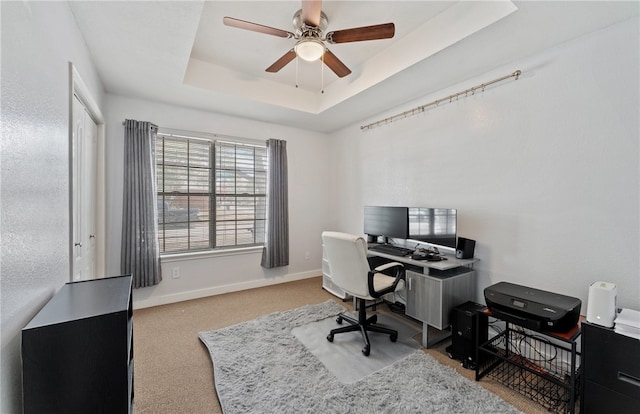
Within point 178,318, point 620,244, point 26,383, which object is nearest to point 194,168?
point 178,318

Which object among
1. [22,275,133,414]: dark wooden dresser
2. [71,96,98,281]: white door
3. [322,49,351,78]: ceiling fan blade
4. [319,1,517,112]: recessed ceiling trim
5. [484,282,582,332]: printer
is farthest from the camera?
[322,49,351,78]: ceiling fan blade

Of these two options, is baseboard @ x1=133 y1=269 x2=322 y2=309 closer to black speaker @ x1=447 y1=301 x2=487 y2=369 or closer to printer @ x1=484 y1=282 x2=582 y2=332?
black speaker @ x1=447 y1=301 x2=487 y2=369

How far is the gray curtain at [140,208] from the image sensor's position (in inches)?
124

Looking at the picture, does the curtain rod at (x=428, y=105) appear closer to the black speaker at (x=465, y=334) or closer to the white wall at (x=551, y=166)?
the white wall at (x=551, y=166)

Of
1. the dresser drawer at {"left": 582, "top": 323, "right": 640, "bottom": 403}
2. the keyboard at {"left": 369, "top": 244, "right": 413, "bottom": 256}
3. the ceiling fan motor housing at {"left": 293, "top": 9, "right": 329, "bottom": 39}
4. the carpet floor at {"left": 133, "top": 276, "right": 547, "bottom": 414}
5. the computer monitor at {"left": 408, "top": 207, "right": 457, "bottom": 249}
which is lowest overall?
the carpet floor at {"left": 133, "top": 276, "right": 547, "bottom": 414}

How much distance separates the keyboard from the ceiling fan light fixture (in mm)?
2065

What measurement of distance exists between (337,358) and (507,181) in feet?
7.20

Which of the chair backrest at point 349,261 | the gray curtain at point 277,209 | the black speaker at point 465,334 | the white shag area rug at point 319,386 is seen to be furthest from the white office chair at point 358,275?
the gray curtain at point 277,209

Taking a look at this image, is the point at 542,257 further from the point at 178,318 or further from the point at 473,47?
the point at 178,318

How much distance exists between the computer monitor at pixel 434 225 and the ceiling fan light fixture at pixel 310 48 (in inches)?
73.5

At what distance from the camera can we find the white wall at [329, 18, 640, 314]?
185 cm

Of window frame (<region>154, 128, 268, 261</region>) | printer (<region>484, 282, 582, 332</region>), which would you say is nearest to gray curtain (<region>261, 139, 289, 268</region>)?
window frame (<region>154, 128, 268, 261</region>)

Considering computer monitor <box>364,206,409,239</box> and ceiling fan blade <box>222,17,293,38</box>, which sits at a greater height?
ceiling fan blade <box>222,17,293,38</box>

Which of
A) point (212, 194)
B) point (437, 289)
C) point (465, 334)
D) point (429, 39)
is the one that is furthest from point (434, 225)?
point (212, 194)
